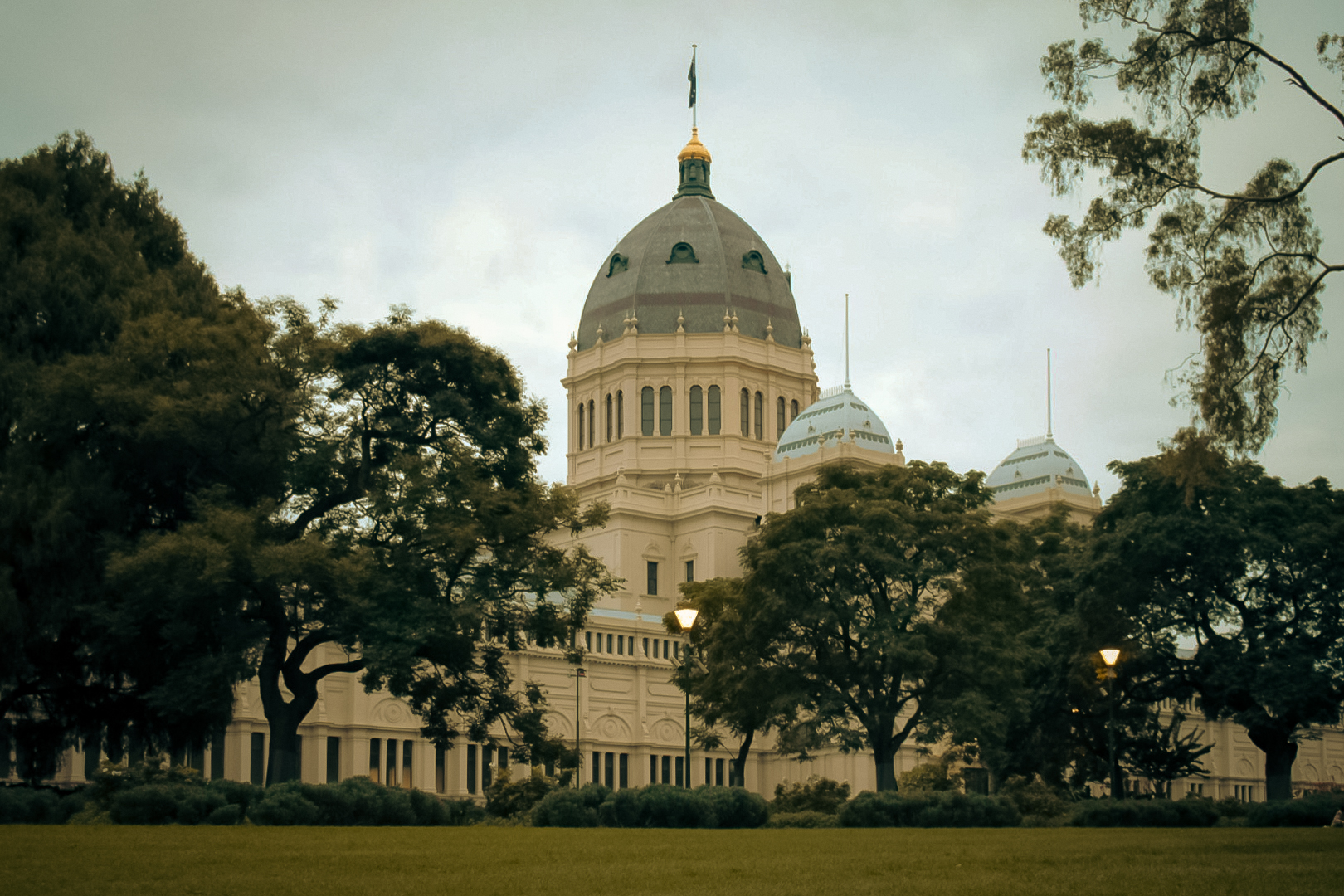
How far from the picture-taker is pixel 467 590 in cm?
3800

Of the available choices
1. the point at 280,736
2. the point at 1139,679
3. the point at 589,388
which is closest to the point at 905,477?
the point at 1139,679

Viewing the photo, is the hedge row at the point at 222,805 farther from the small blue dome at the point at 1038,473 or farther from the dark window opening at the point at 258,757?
the small blue dome at the point at 1038,473

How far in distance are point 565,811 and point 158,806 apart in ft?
28.0

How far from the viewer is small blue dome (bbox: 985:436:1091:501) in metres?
85.9

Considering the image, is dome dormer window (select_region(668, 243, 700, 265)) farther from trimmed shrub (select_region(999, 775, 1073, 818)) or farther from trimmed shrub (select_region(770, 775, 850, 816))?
trimmed shrub (select_region(999, 775, 1073, 818))

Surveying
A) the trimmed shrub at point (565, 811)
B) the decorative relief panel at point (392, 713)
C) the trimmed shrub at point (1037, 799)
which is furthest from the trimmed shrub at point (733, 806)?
the decorative relief panel at point (392, 713)

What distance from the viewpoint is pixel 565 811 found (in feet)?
102

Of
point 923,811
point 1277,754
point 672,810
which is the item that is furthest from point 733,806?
point 1277,754

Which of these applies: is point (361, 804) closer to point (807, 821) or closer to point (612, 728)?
point (807, 821)

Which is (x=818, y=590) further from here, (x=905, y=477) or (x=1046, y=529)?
(x=1046, y=529)

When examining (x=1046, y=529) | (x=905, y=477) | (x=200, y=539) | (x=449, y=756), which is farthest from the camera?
(x=449, y=756)

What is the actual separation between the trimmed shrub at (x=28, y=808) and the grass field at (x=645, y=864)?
6499 millimetres

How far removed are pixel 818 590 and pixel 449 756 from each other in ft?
85.7

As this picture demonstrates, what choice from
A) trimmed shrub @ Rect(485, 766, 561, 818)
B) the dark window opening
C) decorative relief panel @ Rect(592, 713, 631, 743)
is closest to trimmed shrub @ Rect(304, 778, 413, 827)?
trimmed shrub @ Rect(485, 766, 561, 818)
